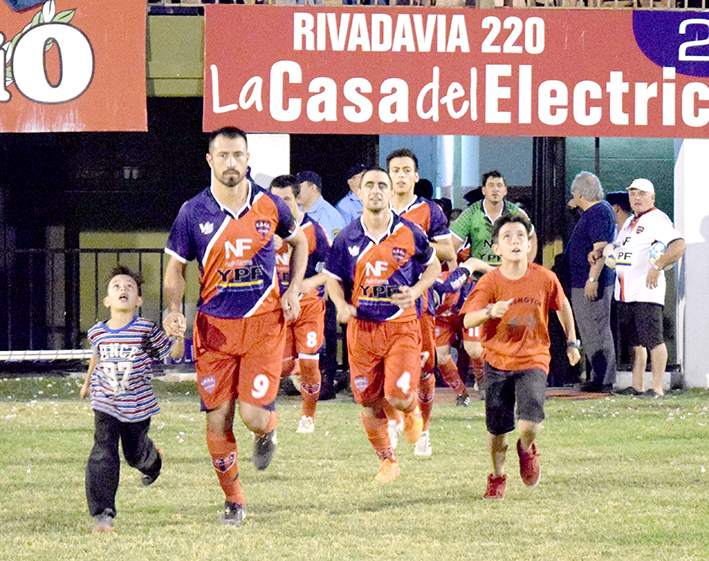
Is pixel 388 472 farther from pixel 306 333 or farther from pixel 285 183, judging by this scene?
pixel 285 183

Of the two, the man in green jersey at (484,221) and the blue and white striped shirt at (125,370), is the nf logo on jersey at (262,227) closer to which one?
the blue and white striped shirt at (125,370)

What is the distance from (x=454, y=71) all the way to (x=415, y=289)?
582 cm

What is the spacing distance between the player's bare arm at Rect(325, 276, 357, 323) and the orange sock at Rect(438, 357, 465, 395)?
3514mm

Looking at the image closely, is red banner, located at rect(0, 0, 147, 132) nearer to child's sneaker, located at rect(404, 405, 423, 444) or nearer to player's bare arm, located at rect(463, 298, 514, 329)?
child's sneaker, located at rect(404, 405, 423, 444)

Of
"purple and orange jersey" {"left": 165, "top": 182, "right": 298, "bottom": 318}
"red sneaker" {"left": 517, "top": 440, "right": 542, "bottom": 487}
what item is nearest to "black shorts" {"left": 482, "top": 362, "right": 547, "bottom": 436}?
"red sneaker" {"left": 517, "top": 440, "right": 542, "bottom": 487}

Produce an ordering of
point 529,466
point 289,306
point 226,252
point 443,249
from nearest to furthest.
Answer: point 226,252 → point 289,306 → point 529,466 → point 443,249

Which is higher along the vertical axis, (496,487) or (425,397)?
(425,397)

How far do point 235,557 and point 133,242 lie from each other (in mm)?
10254

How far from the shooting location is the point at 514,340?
7.58 meters

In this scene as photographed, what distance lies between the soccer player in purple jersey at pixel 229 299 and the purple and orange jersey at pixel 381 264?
1344 mm

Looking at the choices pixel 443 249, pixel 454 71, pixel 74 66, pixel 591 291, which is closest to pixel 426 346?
pixel 443 249

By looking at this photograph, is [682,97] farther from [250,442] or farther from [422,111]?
[250,442]

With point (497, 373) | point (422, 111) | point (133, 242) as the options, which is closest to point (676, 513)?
point (497, 373)

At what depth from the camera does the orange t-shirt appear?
755 centimetres
